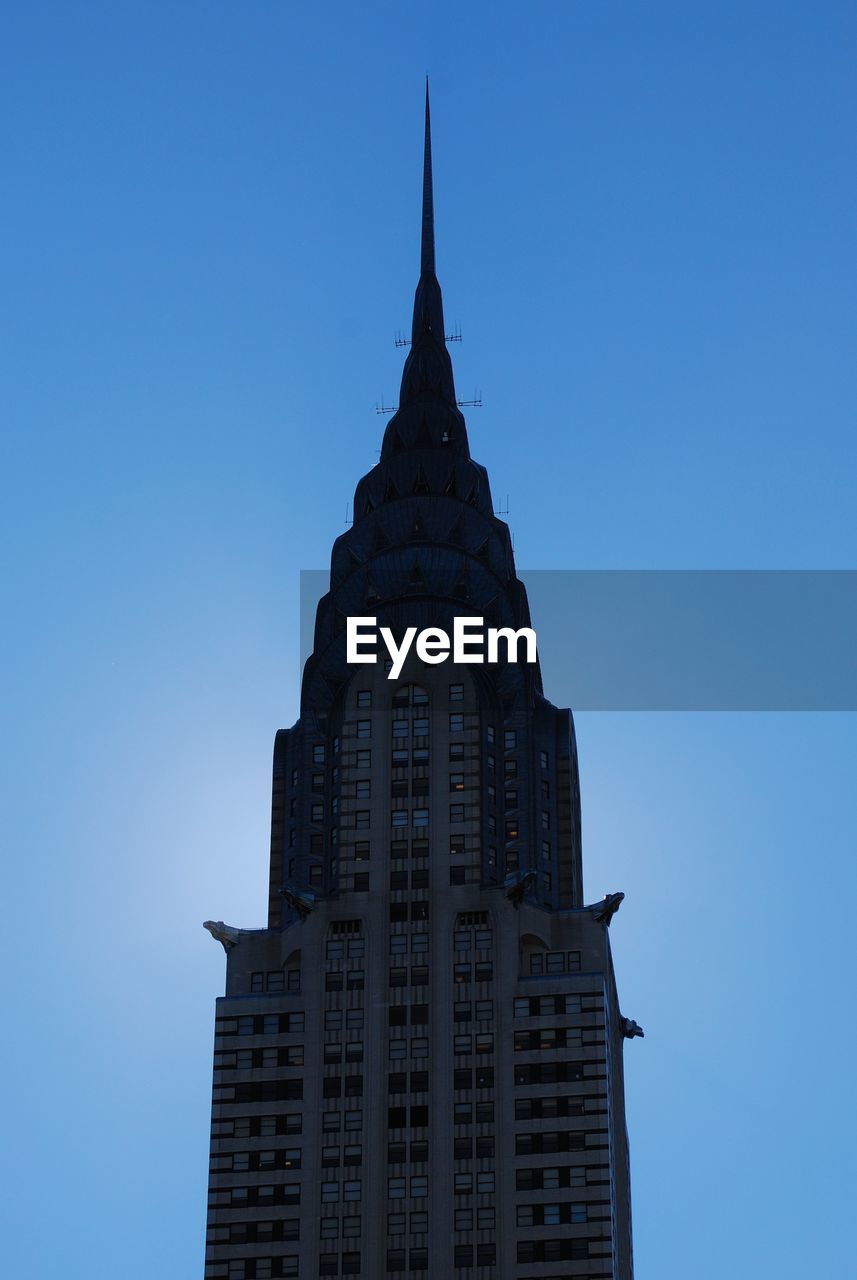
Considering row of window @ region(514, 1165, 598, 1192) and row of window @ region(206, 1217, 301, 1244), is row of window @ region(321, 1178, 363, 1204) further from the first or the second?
row of window @ region(514, 1165, 598, 1192)

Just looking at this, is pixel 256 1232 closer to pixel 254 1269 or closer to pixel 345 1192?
pixel 254 1269

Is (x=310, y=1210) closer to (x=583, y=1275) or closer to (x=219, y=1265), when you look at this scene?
(x=219, y=1265)

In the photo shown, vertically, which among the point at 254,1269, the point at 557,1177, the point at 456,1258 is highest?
the point at 557,1177

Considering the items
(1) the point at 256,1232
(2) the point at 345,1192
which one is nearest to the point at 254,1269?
(1) the point at 256,1232

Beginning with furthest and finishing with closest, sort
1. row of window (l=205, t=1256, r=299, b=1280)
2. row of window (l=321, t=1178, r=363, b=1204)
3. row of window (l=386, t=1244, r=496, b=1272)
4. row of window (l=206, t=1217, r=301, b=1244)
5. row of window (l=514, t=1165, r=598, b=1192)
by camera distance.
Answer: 1. row of window (l=321, t=1178, r=363, b=1204)
2. row of window (l=206, t=1217, r=301, b=1244)
3. row of window (l=514, t=1165, r=598, b=1192)
4. row of window (l=205, t=1256, r=299, b=1280)
5. row of window (l=386, t=1244, r=496, b=1272)

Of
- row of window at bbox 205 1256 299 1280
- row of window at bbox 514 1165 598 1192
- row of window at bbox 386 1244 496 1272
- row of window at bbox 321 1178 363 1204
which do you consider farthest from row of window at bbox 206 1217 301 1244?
row of window at bbox 514 1165 598 1192

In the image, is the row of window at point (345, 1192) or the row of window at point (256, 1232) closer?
the row of window at point (256, 1232)

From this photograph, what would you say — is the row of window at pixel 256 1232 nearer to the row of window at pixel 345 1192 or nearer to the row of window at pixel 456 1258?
the row of window at pixel 345 1192

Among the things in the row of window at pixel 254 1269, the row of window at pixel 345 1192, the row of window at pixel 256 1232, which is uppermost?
the row of window at pixel 345 1192

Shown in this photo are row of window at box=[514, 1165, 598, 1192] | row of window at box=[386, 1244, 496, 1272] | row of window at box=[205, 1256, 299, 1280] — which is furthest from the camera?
row of window at box=[514, 1165, 598, 1192]

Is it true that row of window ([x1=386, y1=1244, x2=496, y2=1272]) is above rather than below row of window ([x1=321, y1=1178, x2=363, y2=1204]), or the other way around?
below

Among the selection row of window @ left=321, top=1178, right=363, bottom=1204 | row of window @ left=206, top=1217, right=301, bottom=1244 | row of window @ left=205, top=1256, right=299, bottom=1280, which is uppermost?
row of window @ left=321, top=1178, right=363, bottom=1204

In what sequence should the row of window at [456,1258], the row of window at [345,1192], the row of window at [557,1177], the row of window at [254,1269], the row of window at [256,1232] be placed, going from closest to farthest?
1. the row of window at [456,1258]
2. the row of window at [254,1269]
3. the row of window at [557,1177]
4. the row of window at [256,1232]
5. the row of window at [345,1192]

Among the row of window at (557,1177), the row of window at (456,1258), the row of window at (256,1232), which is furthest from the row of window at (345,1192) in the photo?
the row of window at (557,1177)
